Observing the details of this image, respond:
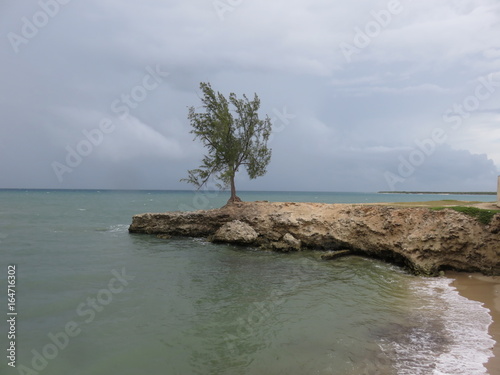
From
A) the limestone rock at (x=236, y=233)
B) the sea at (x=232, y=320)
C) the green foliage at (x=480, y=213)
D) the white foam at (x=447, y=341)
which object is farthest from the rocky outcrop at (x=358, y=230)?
the white foam at (x=447, y=341)

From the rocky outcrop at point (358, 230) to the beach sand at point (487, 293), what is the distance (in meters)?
0.82

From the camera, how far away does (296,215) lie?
2409cm

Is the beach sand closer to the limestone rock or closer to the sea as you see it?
the sea

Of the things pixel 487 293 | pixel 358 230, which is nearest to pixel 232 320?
pixel 487 293

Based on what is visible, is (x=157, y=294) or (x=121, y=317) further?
(x=157, y=294)

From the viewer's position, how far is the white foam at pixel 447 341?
7.11 meters

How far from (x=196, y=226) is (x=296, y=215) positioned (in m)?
9.21

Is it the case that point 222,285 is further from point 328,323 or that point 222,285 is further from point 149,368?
point 149,368

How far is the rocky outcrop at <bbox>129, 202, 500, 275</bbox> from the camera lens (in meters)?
16.0

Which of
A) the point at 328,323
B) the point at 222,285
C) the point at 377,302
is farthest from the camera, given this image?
the point at 222,285

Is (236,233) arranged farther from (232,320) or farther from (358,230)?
(232,320)

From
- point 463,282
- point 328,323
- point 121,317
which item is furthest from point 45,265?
point 463,282

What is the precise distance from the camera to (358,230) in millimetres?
20594

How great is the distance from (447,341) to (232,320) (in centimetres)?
604
